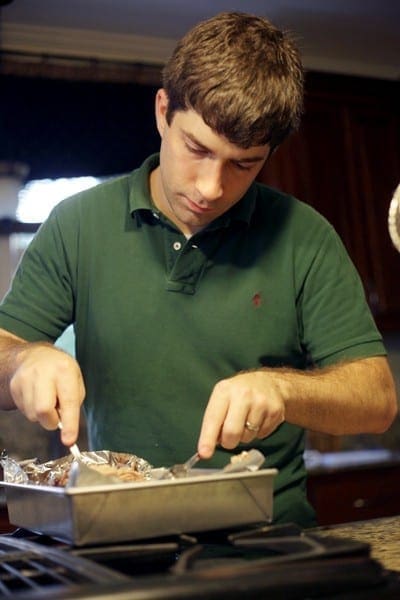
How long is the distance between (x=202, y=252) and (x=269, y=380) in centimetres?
43

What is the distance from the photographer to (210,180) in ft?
4.30

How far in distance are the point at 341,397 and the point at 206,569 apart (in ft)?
1.99

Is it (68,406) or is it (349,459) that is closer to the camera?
(68,406)

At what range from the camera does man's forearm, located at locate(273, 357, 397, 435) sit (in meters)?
1.21

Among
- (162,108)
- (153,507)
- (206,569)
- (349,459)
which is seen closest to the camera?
(206,569)

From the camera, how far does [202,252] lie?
151 cm

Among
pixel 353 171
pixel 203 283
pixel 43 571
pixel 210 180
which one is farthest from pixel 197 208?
pixel 353 171

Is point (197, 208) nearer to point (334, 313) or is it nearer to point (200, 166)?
point (200, 166)

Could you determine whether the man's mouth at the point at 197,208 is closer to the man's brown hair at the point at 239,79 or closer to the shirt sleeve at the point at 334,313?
the man's brown hair at the point at 239,79

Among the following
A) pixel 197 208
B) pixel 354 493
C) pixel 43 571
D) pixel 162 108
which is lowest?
pixel 354 493

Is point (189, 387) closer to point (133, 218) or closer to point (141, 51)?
point (133, 218)

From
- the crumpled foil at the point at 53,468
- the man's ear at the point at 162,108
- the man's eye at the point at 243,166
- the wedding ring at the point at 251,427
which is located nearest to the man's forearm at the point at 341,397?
the wedding ring at the point at 251,427

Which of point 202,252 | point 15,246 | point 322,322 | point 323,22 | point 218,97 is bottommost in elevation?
point 15,246

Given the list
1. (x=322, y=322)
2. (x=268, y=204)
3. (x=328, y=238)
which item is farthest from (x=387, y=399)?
(x=268, y=204)
